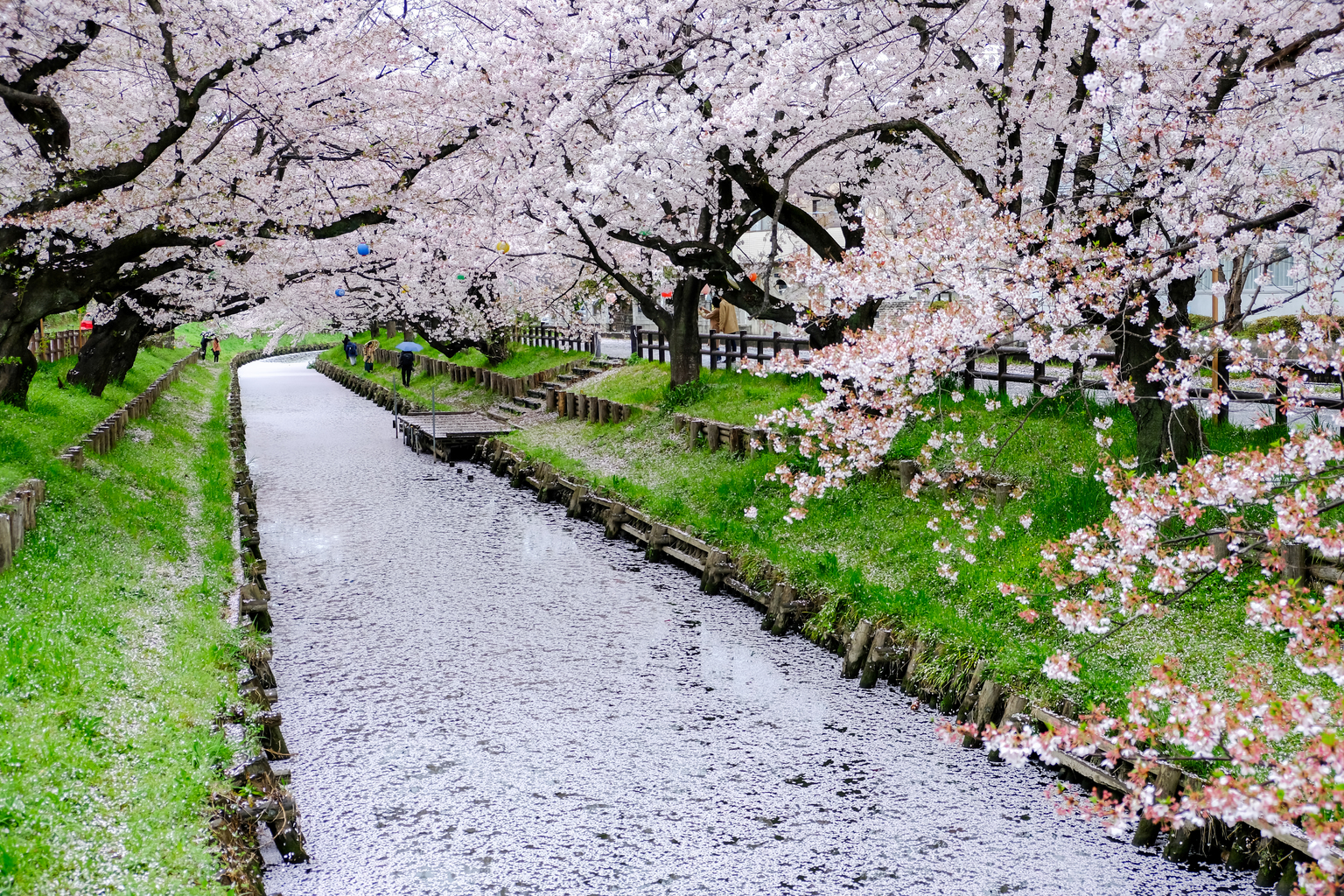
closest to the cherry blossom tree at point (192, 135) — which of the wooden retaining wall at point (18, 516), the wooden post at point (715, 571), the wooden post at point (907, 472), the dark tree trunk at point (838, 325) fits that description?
the wooden retaining wall at point (18, 516)

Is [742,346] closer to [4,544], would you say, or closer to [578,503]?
[578,503]

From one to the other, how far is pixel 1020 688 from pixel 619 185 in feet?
29.0

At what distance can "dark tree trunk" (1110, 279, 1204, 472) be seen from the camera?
9.66 m

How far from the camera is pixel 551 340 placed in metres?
37.1

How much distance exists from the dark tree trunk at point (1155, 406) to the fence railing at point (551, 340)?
23768 mm

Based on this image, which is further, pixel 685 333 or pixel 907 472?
pixel 685 333

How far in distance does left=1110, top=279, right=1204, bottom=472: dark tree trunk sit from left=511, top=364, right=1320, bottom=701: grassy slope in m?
0.73

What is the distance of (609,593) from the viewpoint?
13.9 metres

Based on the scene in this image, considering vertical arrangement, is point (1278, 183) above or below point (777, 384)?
above

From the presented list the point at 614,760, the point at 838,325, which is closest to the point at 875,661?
the point at 614,760

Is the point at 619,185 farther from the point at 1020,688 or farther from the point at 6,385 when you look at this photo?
the point at 6,385

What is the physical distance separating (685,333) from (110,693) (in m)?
15.5

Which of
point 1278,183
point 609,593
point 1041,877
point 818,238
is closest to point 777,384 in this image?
point 818,238

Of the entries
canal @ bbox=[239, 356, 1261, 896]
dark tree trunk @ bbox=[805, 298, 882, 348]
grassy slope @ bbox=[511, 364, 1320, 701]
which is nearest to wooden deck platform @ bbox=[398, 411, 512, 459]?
grassy slope @ bbox=[511, 364, 1320, 701]
